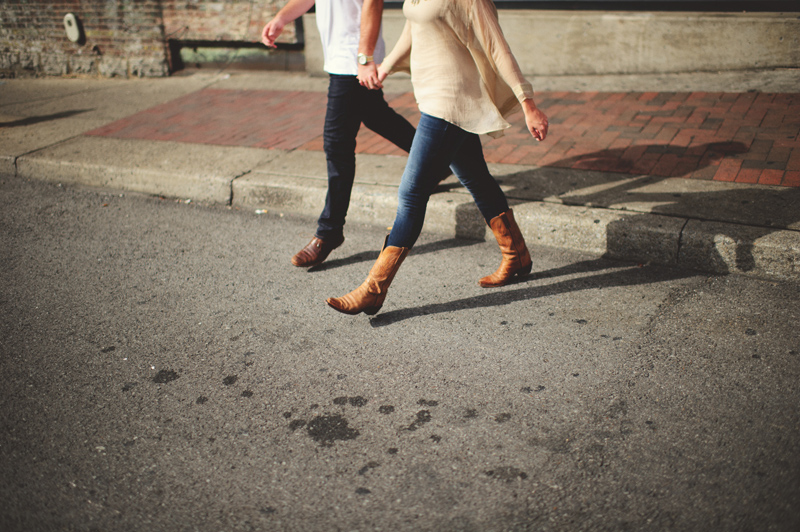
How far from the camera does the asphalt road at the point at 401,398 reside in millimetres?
1828

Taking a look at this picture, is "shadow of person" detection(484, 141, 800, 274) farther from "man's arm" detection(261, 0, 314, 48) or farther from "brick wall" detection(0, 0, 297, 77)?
"brick wall" detection(0, 0, 297, 77)

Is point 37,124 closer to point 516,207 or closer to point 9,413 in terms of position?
point 9,413

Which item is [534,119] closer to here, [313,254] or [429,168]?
A: [429,168]

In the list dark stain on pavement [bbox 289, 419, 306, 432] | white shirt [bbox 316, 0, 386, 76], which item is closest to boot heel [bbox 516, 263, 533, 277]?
white shirt [bbox 316, 0, 386, 76]

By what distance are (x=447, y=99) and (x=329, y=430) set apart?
4.73ft

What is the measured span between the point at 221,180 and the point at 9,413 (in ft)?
7.82

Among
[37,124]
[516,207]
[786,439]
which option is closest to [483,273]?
[516,207]

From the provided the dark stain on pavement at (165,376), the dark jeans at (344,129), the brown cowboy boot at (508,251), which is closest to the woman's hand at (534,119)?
the brown cowboy boot at (508,251)

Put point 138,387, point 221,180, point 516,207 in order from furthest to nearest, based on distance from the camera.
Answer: point 221,180
point 516,207
point 138,387

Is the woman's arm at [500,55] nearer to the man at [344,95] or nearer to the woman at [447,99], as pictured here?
the woman at [447,99]

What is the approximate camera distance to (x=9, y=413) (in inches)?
91.5

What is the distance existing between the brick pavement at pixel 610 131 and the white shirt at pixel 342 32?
1.49 m

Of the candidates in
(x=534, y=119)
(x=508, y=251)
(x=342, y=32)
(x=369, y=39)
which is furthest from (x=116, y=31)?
(x=534, y=119)

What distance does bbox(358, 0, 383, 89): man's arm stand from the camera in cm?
294
